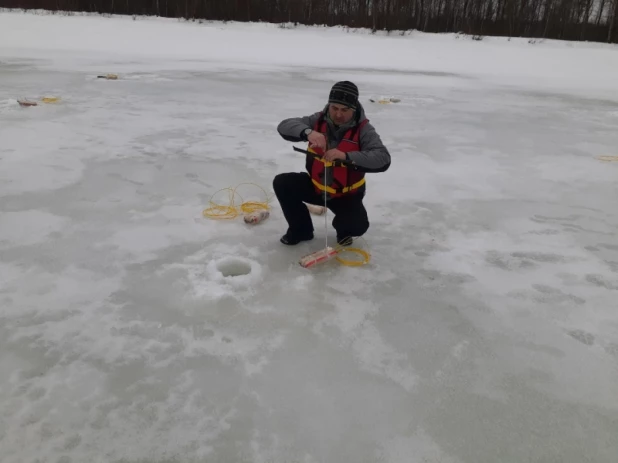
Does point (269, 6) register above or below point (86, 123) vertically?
above

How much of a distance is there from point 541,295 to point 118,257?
218cm

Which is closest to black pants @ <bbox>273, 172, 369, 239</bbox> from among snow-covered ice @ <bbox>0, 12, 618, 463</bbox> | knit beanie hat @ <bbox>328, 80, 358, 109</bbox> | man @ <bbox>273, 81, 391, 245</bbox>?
man @ <bbox>273, 81, 391, 245</bbox>

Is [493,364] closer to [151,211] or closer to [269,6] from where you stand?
[151,211]

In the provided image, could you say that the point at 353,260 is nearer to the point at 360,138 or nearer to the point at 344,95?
the point at 360,138

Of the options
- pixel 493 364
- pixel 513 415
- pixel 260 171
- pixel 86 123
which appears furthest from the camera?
pixel 86 123

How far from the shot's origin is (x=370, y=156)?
2305 mm

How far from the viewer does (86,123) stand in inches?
200

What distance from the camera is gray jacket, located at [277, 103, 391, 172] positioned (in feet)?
7.55

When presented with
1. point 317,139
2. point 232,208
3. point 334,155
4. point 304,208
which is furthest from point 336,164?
point 232,208

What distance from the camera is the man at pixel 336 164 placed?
7.59ft

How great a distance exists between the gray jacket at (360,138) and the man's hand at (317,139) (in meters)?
0.10

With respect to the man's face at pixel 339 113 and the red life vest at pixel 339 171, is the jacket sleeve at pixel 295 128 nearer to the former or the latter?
the red life vest at pixel 339 171

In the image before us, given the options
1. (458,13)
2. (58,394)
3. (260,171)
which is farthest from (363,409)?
(458,13)

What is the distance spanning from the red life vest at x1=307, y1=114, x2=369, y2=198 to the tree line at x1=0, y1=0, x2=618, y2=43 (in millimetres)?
19465
